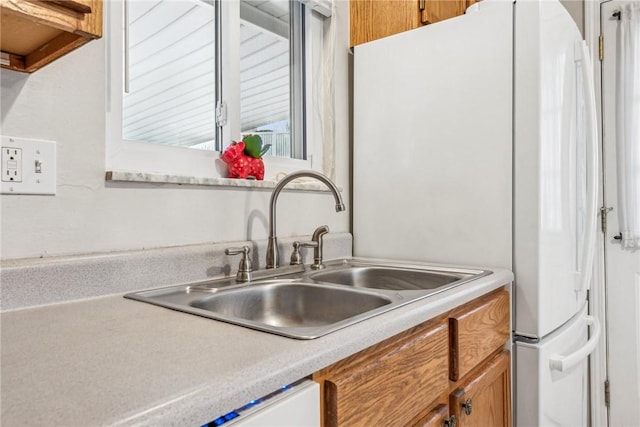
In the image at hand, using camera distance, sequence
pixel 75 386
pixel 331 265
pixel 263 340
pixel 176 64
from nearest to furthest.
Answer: pixel 75 386 → pixel 263 340 → pixel 176 64 → pixel 331 265

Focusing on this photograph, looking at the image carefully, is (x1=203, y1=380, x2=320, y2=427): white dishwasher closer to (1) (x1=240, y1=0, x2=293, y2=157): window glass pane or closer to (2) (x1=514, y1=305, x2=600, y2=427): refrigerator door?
(2) (x1=514, y1=305, x2=600, y2=427): refrigerator door

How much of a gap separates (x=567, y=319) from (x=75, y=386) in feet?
4.86

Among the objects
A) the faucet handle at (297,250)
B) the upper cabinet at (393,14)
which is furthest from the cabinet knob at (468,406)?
the upper cabinet at (393,14)

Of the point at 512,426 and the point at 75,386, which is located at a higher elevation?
the point at 75,386

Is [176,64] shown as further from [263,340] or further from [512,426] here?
[512,426]

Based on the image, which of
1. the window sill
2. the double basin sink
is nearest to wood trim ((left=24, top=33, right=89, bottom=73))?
the window sill

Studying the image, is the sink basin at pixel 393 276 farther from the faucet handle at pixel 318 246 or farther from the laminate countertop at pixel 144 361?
the laminate countertop at pixel 144 361

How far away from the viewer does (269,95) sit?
1.65 m

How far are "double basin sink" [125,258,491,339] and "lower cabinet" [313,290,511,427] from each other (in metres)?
0.08

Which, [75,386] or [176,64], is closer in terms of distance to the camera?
[75,386]

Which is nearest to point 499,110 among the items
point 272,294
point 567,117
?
point 567,117

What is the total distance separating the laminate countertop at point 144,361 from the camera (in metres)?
0.42

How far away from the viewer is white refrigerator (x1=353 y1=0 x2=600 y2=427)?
1288 mm

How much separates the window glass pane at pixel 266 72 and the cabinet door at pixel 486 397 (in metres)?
1.03
